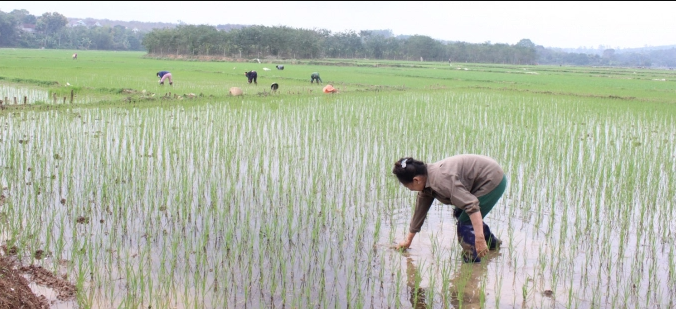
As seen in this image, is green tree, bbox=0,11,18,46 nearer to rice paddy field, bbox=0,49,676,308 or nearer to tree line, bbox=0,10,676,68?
tree line, bbox=0,10,676,68

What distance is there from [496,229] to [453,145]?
2.78 m

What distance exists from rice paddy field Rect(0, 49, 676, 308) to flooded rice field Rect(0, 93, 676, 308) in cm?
2

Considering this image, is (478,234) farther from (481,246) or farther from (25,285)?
(25,285)

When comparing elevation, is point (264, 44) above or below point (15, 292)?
above

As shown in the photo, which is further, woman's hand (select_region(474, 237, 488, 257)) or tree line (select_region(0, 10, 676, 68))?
tree line (select_region(0, 10, 676, 68))

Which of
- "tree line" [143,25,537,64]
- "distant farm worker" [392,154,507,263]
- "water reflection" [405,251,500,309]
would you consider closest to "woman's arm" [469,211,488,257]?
"distant farm worker" [392,154,507,263]

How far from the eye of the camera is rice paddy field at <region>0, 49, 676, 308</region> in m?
2.98

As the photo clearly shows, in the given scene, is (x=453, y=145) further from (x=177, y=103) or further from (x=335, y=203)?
(x=177, y=103)

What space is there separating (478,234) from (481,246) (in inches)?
3.6

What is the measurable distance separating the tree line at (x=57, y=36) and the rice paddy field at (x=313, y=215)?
197 ft

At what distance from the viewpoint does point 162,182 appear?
4836 millimetres

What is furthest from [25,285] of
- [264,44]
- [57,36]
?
[57,36]

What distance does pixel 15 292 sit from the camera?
2.52m

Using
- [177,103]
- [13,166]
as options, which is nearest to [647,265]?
[13,166]
